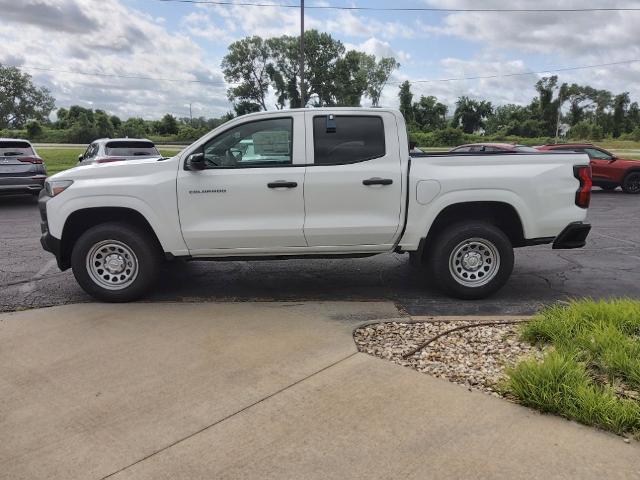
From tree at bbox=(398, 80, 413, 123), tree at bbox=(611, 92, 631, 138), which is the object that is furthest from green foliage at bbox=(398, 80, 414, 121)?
tree at bbox=(611, 92, 631, 138)

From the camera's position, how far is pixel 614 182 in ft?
54.8

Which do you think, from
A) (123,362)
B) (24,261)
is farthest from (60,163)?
(123,362)

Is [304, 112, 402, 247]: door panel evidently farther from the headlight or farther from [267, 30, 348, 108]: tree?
[267, 30, 348, 108]: tree

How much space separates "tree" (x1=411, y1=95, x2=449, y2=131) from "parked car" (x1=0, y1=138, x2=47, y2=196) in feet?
221

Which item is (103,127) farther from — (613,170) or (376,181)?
(376,181)

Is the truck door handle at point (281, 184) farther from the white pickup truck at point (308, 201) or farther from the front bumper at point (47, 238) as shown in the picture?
the front bumper at point (47, 238)

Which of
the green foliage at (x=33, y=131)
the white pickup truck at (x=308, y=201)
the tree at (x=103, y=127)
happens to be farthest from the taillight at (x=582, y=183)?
the green foliage at (x=33, y=131)

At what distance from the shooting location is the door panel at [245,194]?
524 centimetres

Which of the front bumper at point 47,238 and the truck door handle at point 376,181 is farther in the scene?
the front bumper at point 47,238

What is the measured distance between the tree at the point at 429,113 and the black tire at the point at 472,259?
239 feet

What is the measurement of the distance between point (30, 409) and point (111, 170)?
2645 mm

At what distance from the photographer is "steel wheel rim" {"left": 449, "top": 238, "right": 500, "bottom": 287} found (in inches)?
214

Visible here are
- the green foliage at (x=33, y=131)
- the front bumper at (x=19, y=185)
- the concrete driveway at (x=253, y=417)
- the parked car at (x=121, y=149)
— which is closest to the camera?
the concrete driveway at (x=253, y=417)

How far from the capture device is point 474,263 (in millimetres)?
5477
